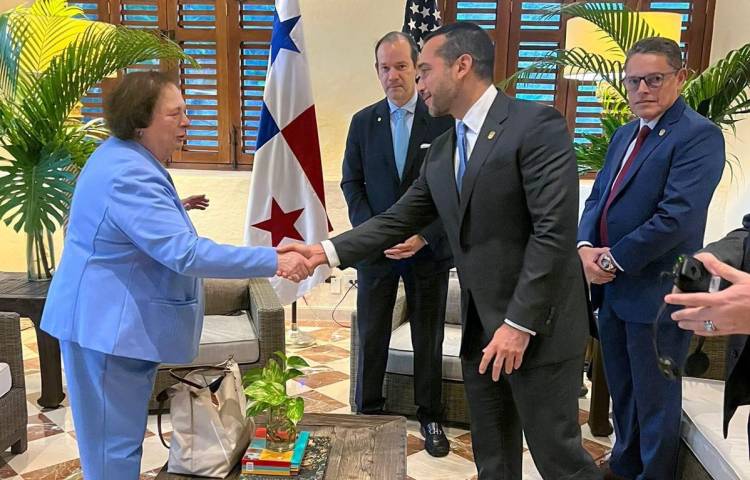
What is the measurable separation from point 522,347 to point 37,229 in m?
2.31

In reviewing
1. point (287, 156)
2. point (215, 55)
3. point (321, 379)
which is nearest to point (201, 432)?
point (321, 379)

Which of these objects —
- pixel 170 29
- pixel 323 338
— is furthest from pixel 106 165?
pixel 170 29

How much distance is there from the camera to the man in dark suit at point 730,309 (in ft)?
3.52

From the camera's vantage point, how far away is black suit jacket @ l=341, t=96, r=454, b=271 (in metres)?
2.54

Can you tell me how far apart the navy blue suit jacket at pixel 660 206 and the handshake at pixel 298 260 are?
930 mm

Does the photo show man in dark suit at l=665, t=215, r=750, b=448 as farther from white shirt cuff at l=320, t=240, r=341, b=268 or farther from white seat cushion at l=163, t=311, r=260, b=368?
white seat cushion at l=163, t=311, r=260, b=368

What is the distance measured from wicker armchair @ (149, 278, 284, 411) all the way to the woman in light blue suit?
1015mm

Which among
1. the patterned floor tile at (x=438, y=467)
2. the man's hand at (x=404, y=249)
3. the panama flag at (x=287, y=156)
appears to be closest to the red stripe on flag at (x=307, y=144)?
the panama flag at (x=287, y=156)

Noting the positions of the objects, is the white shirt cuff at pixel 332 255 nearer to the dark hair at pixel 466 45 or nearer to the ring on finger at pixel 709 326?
the dark hair at pixel 466 45

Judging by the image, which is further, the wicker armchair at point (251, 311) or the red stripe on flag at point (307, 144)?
the red stripe on flag at point (307, 144)

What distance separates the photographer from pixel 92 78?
9.93 ft

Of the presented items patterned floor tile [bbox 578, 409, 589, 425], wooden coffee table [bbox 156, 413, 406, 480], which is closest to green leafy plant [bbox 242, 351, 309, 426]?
wooden coffee table [bbox 156, 413, 406, 480]

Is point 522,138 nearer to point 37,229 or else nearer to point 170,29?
point 37,229

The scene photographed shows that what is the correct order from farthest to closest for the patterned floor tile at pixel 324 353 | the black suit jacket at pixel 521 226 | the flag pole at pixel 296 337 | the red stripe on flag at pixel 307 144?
the flag pole at pixel 296 337
the patterned floor tile at pixel 324 353
the red stripe on flag at pixel 307 144
the black suit jacket at pixel 521 226
